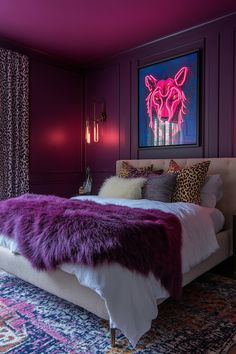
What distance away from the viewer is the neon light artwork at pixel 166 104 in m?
3.68

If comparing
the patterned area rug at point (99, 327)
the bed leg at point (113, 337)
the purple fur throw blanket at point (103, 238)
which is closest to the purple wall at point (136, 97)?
the purple fur throw blanket at point (103, 238)

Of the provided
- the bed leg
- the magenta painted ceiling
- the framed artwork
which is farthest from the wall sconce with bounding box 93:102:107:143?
the bed leg

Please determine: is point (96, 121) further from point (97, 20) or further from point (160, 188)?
point (160, 188)

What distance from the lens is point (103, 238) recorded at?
5.68 feet

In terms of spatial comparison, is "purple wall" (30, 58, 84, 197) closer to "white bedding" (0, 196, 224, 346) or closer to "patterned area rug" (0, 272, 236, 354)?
"patterned area rug" (0, 272, 236, 354)

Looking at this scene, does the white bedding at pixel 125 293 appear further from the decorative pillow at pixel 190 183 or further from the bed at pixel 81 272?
the decorative pillow at pixel 190 183

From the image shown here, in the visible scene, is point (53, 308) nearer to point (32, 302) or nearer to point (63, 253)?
point (32, 302)

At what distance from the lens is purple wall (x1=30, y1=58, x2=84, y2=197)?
171 inches

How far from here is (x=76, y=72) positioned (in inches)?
192

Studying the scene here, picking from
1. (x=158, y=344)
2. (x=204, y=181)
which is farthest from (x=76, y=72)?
(x=158, y=344)

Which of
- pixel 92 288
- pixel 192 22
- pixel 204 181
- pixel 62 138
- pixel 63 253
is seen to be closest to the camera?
pixel 92 288

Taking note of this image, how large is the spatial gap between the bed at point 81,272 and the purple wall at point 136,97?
200 millimetres

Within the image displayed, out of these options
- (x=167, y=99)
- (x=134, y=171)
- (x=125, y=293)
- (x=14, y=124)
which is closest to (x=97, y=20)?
(x=167, y=99)

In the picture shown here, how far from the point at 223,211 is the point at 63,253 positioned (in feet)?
6.95
